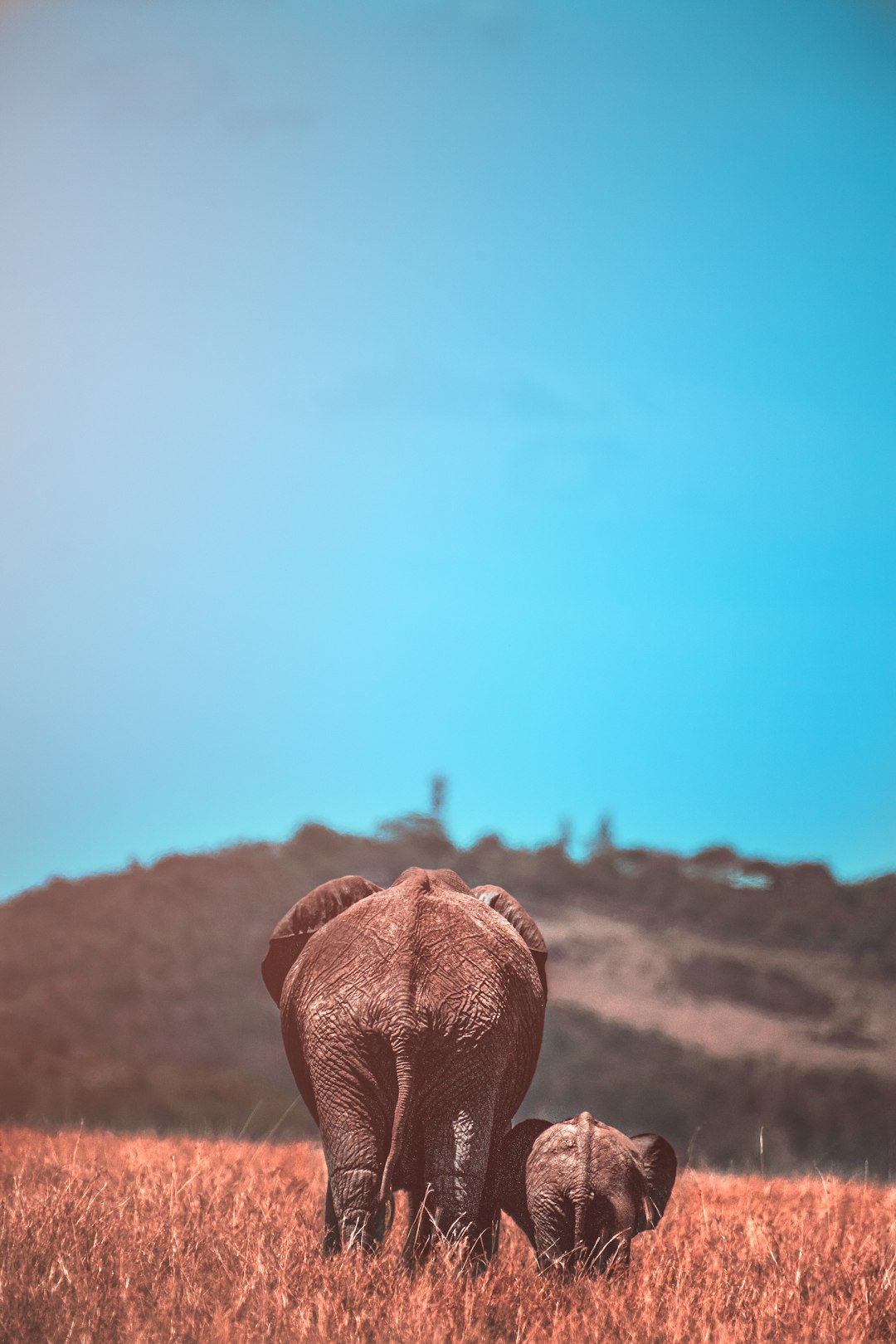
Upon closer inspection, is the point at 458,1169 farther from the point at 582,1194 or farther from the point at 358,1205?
the point at 582,1194

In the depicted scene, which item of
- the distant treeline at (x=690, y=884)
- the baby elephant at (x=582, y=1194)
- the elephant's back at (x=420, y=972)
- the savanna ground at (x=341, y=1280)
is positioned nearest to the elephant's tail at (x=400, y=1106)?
the elephant's back at (x=420, y=972)

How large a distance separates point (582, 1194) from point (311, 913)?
7.29 feet

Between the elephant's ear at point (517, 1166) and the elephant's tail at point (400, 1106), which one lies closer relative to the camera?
the elephant's tail at point (400, 1106)

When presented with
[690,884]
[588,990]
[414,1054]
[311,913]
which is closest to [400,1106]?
[414,1054]

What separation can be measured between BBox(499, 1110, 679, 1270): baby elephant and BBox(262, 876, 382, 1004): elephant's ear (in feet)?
5.75

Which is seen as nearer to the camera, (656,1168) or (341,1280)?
(341,1280)

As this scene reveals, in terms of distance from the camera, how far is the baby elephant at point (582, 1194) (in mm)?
6918

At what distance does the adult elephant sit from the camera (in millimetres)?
6672

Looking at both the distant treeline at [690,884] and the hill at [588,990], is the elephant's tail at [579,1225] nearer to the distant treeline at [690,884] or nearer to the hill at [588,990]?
the hill at [588,990]

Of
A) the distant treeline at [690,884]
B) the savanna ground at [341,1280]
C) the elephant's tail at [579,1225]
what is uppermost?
the distant treeline at [690,884]

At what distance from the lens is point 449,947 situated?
22.6 feet

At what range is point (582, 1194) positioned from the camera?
6879 mm

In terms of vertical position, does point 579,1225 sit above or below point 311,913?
below

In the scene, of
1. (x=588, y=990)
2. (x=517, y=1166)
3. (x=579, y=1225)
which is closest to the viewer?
(x=579, y=1225)
